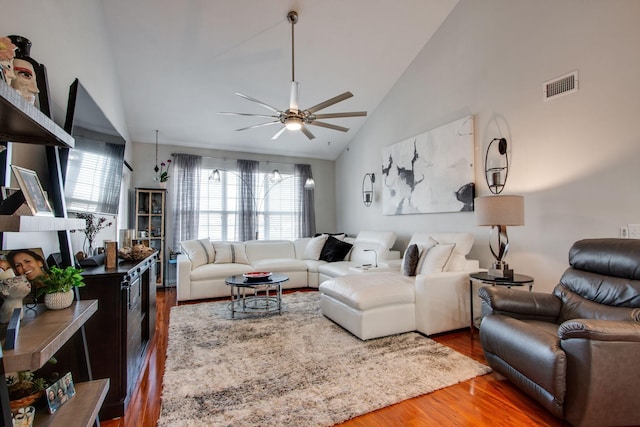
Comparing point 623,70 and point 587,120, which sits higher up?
point 623,70

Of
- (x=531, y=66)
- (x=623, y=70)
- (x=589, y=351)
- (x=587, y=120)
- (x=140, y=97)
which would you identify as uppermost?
(x=140, y=97)

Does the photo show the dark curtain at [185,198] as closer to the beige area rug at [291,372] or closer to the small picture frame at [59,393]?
the beige area rug at [291,372]

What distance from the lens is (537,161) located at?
308 centimetres

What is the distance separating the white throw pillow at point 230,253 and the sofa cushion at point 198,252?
10 centimetres

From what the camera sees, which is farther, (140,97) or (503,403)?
(140,97)

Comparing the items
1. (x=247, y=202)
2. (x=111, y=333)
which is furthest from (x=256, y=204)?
(x=111, y=333)

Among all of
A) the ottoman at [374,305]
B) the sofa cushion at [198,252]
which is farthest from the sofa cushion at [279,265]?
the ottoman at [374,305]

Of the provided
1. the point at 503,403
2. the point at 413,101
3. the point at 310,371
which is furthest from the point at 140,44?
the point at 503,403

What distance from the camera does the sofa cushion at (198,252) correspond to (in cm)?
479

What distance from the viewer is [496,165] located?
11.5ft

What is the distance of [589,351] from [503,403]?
0.64m

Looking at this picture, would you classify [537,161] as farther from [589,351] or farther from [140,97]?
[140,97]

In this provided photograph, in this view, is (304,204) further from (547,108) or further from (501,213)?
(547,108)

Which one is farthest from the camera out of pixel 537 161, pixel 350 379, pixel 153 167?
pixel 153 167
